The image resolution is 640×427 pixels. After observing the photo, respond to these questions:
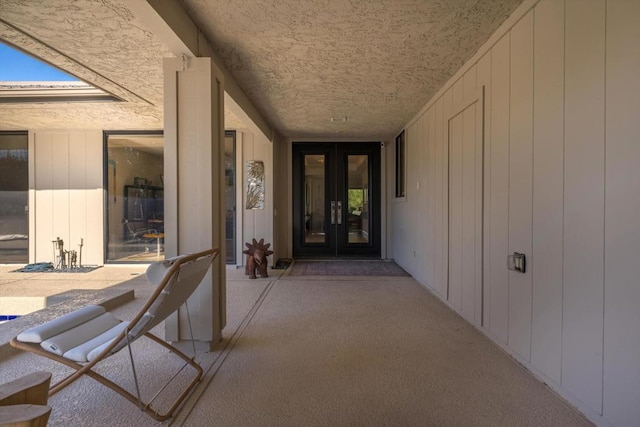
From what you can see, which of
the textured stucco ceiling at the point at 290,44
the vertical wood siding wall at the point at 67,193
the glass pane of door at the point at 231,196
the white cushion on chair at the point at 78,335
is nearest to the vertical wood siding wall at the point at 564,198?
the textured stucco ceiling at the point at 290,44

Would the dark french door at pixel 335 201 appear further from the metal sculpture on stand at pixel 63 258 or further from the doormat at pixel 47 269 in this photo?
the metal sculpture on stand at pixel 63 258

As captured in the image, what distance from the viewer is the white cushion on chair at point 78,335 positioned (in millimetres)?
1486

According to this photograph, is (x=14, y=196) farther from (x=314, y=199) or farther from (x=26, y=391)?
(x=26, y=391)

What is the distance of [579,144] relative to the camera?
162 centimetres

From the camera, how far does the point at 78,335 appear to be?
164 cm

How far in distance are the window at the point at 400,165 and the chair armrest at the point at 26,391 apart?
5.01m

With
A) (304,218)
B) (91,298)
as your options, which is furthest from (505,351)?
(304,218)

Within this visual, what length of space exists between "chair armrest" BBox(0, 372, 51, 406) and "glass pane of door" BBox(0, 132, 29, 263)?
6596mm

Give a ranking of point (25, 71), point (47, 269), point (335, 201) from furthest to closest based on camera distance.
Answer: point (335, 201) → point (47, 269) → point (25, 71)

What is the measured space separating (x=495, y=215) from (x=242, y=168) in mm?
4495

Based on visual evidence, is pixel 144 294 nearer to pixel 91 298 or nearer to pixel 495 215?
pixel 91 298

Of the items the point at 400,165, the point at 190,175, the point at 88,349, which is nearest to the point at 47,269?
the point at 190,175

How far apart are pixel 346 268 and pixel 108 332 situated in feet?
13.7

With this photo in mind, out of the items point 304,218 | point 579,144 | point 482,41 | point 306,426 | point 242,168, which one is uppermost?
point 482,41
